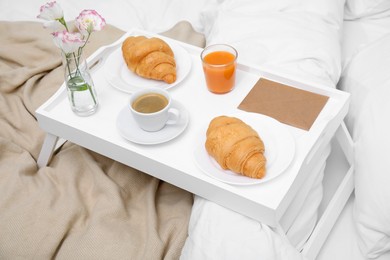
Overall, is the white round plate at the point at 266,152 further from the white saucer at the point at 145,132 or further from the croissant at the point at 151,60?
the croissant at the point at 151,60

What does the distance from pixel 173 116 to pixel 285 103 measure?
0.93 ft

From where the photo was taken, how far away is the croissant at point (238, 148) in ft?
3.00

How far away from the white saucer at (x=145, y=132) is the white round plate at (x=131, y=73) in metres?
0.11

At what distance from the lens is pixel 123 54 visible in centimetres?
124

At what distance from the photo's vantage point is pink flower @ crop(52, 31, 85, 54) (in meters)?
0.95

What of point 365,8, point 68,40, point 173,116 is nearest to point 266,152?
point 173,116

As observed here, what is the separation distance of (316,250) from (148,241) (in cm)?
40

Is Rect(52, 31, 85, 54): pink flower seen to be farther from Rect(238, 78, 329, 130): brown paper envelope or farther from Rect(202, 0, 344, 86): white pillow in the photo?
Rect(202, 0, 344, 86): white pillow

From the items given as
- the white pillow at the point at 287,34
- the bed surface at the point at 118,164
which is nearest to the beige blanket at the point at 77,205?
the bed surface at the point at 118,164

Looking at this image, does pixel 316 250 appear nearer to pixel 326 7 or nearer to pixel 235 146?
pixel 235 146

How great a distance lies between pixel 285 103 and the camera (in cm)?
111

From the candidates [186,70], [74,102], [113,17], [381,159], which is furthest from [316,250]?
[113,17]

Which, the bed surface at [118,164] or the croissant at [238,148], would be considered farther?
the bed surface at [118,164]

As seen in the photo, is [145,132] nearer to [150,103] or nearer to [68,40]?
[150,103]
